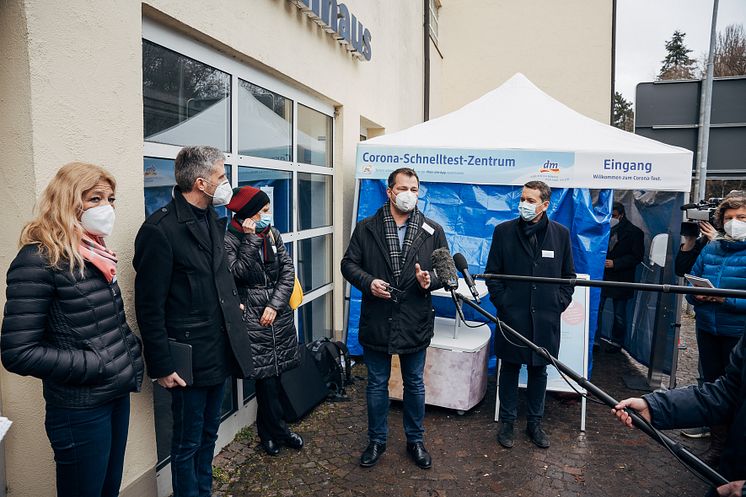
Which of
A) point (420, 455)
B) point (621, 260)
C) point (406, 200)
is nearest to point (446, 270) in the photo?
point (406, 200)

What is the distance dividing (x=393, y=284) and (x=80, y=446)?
2.09m

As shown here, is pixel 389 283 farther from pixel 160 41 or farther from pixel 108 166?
pixel 160 41

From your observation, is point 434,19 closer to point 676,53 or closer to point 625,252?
point 625,252

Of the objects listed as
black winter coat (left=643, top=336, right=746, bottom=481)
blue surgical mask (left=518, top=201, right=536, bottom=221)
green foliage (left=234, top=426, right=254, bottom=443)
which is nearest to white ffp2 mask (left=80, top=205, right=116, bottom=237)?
black winter coat (left=643, top=336, right=746, bottom=481)

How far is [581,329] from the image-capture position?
482 centimetres

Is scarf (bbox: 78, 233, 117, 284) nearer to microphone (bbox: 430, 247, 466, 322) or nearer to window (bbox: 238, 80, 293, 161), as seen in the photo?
microphone (bbox: 430, 247, 466, 322)

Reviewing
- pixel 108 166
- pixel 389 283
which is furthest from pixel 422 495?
pixel 108 166

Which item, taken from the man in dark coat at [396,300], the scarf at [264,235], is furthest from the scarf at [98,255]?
the man in dark coat at [396,300]

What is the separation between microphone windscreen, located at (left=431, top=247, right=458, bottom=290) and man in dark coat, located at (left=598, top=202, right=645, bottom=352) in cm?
407

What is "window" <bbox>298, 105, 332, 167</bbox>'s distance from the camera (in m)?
5.29

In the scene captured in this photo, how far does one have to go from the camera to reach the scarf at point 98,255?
7.09ft

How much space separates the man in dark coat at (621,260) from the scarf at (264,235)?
13.3 ft

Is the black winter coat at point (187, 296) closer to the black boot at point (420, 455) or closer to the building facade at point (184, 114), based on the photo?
the building facade at point (184, 114)

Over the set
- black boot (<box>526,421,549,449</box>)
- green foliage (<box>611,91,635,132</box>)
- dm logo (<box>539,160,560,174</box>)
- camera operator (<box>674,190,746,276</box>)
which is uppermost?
green foliage (<box>611,91,635,132</box>)
